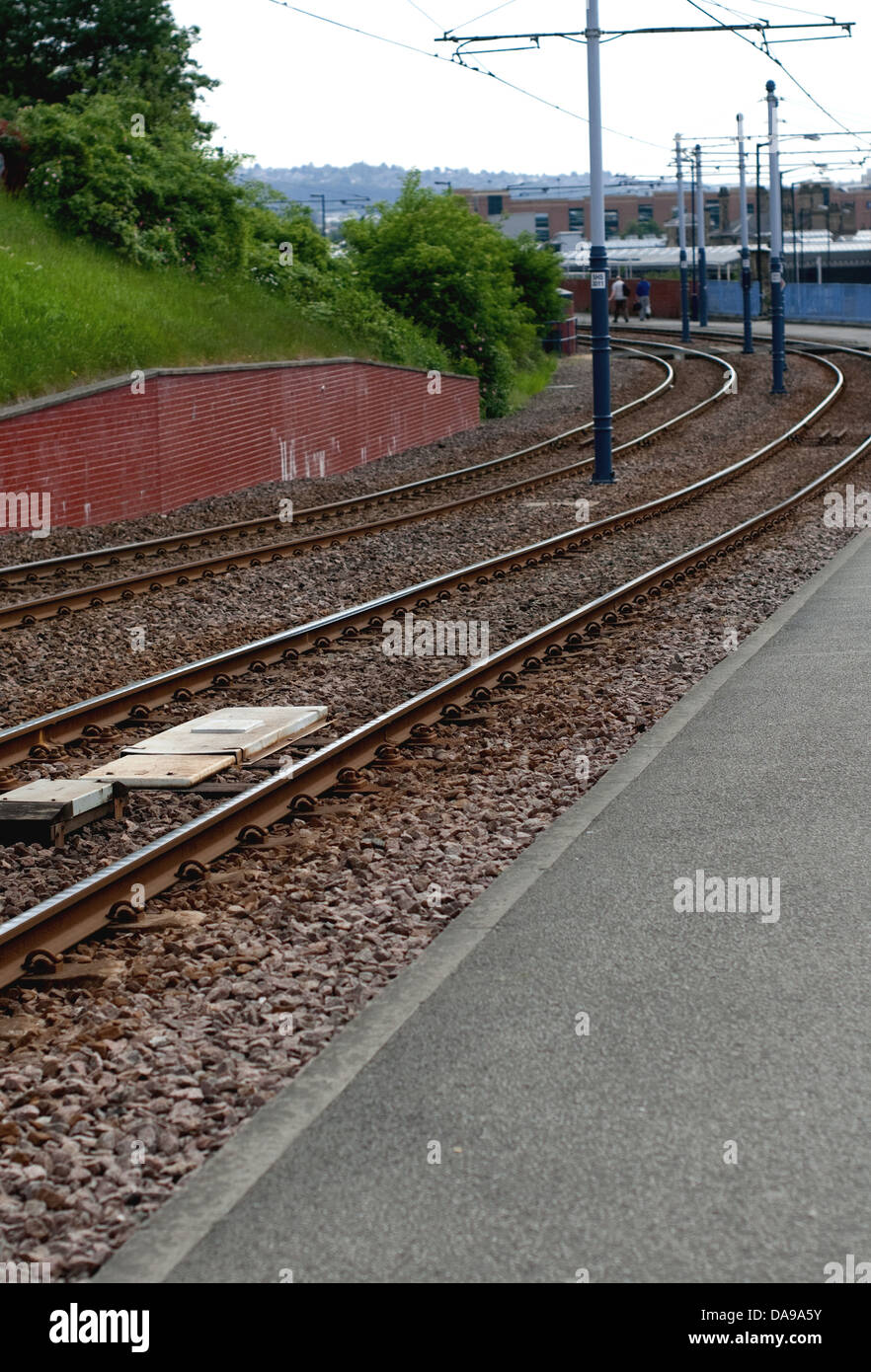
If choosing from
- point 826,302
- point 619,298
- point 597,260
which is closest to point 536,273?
point 619,298

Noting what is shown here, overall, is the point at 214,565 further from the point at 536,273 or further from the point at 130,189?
the point at 536,273

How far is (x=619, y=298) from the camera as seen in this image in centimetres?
6925

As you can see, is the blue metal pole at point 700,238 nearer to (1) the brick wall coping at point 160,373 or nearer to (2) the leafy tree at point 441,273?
(2) the leafy tree at point 441,273

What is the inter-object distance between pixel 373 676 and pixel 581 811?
3.99 metres

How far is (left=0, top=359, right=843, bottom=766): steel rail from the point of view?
977 cm

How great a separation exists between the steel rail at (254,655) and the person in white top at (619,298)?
50.5 metres

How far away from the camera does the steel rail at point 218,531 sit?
1625 cm

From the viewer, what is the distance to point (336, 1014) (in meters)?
5.59

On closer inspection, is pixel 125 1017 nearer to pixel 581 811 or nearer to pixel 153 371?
pixel 581 811

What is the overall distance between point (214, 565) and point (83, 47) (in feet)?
88.1

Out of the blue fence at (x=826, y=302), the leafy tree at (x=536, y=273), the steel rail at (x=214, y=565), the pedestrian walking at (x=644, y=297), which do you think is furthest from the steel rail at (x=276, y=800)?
the blue fence at (x=826, y=302)

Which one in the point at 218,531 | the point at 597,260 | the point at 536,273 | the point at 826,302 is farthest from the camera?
the point at 826,302

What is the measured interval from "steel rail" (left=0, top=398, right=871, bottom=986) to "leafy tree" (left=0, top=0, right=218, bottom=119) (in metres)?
28.6
